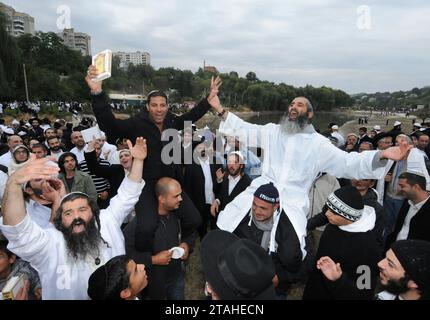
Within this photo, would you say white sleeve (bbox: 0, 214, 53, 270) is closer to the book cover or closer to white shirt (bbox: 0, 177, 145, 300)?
white shirt (bbox: 0, 177, 145, 300)

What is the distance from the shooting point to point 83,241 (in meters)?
2.40

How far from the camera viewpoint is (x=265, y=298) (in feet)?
5.96

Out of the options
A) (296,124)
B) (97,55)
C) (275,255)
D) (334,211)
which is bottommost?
(275,255)

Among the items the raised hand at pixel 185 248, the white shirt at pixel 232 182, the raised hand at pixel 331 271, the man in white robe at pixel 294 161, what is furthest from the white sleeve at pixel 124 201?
the white shirt at pixel 232 182

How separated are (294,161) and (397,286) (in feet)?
5.61

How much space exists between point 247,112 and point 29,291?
309 ft

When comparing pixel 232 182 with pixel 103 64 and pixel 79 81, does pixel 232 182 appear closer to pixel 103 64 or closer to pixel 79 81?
pixel 103 64

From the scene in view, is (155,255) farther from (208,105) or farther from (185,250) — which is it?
(208,105)

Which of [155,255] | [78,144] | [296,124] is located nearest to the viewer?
[155,255]

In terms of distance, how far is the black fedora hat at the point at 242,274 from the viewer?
1.67 m

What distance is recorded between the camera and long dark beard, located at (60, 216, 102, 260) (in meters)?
2.36

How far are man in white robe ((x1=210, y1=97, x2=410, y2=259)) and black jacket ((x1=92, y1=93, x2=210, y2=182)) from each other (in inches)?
23.8

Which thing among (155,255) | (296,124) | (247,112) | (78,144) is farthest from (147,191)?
(247,112)

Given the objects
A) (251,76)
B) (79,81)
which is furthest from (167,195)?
(251,76)
